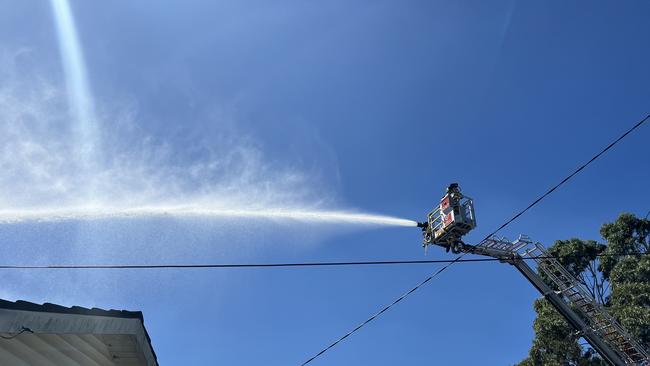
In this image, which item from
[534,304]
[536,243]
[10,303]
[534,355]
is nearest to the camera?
[10,303]

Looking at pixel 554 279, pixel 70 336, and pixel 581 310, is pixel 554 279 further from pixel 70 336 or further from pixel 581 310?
pixel 70 336

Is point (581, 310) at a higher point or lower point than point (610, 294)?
lower

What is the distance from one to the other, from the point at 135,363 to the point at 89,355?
41.6 inches

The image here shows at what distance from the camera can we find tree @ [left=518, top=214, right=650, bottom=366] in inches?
994

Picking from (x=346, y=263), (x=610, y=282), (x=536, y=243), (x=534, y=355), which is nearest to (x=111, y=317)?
(x=346, y=263)

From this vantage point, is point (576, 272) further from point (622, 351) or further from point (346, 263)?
point (346, 263)

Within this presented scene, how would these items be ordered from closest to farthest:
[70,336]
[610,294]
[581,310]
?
[70,336]
[581,310]
[610,294]

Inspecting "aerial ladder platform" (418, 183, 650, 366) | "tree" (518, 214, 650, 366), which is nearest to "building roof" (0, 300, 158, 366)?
"aerial ladder platform" (418, 183, 650, 366)

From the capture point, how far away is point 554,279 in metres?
18.2

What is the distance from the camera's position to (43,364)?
670 cm

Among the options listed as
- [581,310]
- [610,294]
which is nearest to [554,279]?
[581,310]

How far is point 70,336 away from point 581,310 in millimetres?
18017

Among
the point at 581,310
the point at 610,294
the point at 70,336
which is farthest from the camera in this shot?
the point at 610,294

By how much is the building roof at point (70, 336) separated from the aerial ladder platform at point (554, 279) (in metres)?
10.6
